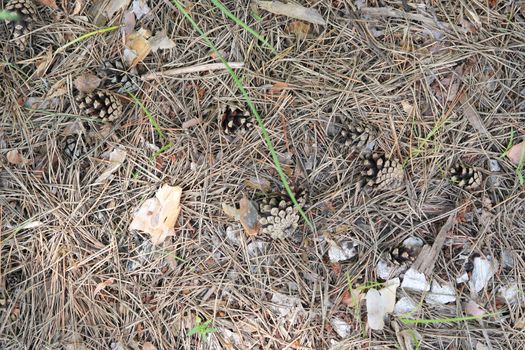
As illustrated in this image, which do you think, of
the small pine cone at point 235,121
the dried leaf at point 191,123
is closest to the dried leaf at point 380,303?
the small pine cone at point 235,121

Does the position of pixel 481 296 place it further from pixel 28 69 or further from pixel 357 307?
pixel 28 69

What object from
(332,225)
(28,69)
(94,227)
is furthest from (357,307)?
(28,69)

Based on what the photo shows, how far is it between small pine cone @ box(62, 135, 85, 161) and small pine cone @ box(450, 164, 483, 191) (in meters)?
1.51

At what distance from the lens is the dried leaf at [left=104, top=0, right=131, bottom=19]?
71.3 inches

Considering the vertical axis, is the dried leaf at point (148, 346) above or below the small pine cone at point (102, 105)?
below

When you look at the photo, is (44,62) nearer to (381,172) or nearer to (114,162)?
(114,162)

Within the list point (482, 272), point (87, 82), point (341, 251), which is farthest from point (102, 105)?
point (482, 272)

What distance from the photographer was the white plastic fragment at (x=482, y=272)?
5.92ft

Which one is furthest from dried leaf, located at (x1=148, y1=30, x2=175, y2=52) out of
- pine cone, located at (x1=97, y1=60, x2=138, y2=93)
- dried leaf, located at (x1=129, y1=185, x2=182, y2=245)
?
dried leaf, located at (x1=129, y1=185, x2=182, y2=245)

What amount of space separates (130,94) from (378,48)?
3.33 feet

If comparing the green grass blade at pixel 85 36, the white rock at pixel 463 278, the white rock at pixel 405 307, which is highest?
the green grass blade at pixel 85 36

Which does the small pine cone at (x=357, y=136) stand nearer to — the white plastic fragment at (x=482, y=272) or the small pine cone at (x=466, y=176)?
the small pine cone at (x=466, y=176)

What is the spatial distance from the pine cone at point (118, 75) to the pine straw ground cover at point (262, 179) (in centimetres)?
6

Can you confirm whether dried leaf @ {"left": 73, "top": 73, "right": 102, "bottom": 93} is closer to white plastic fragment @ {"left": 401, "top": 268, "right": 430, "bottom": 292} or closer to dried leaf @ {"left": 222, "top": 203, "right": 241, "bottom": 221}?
dried leaf @ {"left": 222, "top": 203, "right": 241, "bottom": 221}
